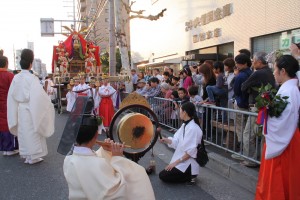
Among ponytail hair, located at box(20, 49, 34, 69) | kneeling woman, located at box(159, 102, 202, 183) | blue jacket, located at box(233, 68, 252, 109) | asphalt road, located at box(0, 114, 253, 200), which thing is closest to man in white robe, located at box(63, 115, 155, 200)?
asphalt road, located at box(0, 114, 253, 200)

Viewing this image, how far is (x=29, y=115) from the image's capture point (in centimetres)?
580

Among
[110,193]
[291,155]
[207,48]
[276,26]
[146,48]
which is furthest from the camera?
[146,48]

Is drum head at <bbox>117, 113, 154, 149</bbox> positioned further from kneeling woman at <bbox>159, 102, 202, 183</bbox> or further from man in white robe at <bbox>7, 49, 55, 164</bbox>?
man in white robe at <bbox>7, 49, 55, 164</bbox>

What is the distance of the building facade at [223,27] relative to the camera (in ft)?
33.3

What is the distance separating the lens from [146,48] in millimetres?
27594

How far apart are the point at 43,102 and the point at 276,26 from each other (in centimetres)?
795

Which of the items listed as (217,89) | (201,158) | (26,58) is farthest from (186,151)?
(26,58)

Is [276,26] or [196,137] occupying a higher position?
[276,26]

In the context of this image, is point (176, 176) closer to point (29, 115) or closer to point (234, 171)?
point (234, 171)

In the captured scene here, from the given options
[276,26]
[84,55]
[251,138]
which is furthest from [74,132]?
[84,55]

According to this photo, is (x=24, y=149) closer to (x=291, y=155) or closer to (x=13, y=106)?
(x=13, y=106)

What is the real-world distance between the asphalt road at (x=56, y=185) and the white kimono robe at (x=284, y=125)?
47.2 inches

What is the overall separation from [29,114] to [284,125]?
444 cm

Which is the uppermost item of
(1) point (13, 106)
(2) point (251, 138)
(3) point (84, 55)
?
(3) point (84, 55)
